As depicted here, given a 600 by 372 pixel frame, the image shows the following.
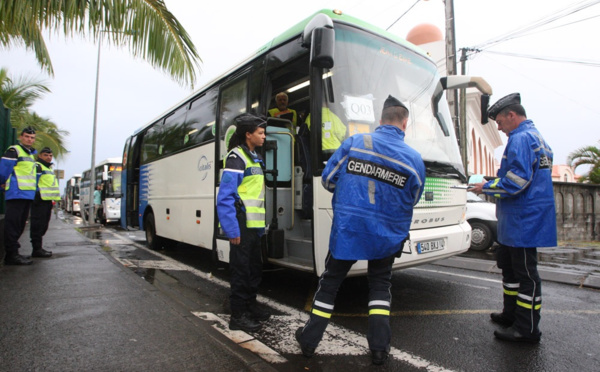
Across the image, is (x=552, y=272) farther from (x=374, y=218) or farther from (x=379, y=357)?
(x=374, y=218)

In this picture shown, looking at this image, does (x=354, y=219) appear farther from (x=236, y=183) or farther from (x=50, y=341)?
(x=50, y=341)

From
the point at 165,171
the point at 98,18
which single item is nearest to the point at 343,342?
the point at 98,18

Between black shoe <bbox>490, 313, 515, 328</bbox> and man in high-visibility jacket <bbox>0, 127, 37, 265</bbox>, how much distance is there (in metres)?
6.56

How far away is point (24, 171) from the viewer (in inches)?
241

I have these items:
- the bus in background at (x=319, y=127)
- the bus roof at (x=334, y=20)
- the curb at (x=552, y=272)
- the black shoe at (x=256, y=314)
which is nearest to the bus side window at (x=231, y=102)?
the bus in background at (x=319, y=127)

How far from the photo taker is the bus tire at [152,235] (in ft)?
27.8

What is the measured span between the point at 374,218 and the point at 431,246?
5.31ft

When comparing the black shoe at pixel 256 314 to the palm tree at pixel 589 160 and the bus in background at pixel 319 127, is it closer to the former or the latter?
the bus in background at pixel 319 127

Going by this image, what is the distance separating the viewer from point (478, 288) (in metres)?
5.03

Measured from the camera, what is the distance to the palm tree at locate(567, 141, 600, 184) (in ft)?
56.4

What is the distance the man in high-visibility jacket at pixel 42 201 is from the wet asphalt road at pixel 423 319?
1.97m

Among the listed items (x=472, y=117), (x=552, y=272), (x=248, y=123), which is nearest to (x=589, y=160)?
(x=472, y=117)

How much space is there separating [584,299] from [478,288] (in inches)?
45.5

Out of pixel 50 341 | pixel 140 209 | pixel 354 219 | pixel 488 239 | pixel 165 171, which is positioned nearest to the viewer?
pixel 354 219
